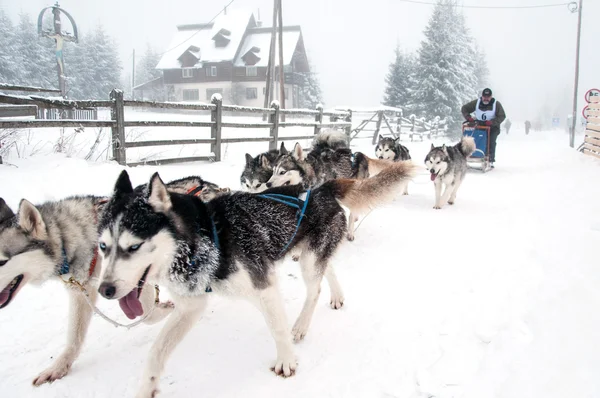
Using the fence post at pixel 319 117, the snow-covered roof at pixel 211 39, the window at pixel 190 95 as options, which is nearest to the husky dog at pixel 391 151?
the fence post at pixel 319 117

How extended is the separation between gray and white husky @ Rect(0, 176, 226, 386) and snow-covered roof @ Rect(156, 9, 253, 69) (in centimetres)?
4099

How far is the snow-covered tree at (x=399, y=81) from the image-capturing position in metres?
30.8

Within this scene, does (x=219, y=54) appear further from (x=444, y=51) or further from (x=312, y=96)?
(x=444, y=51)

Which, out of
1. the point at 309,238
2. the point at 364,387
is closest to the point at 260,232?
the point at 309,238

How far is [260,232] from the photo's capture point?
2.29m

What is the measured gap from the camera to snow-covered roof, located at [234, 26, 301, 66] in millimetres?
39534

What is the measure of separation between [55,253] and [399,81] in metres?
32.6

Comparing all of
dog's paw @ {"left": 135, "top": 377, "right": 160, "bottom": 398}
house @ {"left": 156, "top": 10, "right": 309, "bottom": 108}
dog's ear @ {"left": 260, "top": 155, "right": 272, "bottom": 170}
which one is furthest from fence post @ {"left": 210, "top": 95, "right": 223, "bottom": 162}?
house @ {"left": 156, "top": 10, "right": 309, "bottom": 108}

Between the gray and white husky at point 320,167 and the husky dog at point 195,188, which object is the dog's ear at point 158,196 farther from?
the gray and white husky at point 320,167

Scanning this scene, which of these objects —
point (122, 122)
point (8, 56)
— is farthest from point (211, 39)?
point (122, 122)

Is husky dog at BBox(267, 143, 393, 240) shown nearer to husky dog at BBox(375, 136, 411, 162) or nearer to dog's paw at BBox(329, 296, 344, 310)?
dog's paw at BBox(329, 296, 344, 310)

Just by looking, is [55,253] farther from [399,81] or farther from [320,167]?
[399,81]

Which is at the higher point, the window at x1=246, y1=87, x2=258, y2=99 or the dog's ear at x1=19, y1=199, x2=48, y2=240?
the window at x1=246, y1=87, x2=258, y2=99

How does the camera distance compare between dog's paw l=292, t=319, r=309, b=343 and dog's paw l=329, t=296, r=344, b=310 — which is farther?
dog's paw l=329, t=296, r=344, b=310
